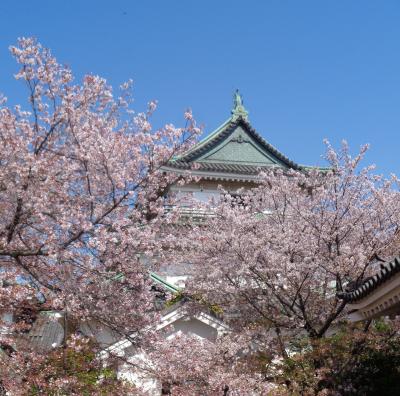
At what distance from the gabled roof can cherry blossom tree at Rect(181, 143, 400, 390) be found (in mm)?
10094

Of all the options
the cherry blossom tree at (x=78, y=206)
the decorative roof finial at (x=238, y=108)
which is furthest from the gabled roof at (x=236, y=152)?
the cherry blossom tree at (x=78, y=206)

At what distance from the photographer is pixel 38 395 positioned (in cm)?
655

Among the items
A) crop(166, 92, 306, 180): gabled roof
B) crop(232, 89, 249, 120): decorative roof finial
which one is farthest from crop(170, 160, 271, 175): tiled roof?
crop(232, 89, 249, 120): decorative roof finial

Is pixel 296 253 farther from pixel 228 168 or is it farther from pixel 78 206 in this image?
pixel 228 168

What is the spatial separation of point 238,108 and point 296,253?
16585 mm

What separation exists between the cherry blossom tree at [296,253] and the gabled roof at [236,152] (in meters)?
10.1

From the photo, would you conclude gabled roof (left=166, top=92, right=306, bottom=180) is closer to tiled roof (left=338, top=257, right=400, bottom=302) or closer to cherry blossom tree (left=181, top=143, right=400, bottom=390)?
cherry blossom tree (left=181, top=143, right=400, bottom=390)

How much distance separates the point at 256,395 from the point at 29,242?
15.8 feet

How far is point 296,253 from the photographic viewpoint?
405 inches

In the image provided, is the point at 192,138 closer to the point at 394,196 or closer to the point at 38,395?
the point at 38,395

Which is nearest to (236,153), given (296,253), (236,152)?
(236,152)

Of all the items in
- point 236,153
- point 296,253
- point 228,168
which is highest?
point 236,153

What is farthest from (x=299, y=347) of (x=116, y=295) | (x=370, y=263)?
(x=116, y=295)

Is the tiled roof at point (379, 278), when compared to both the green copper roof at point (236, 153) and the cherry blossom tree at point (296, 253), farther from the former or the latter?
the green copper roof at point (236, 153)
